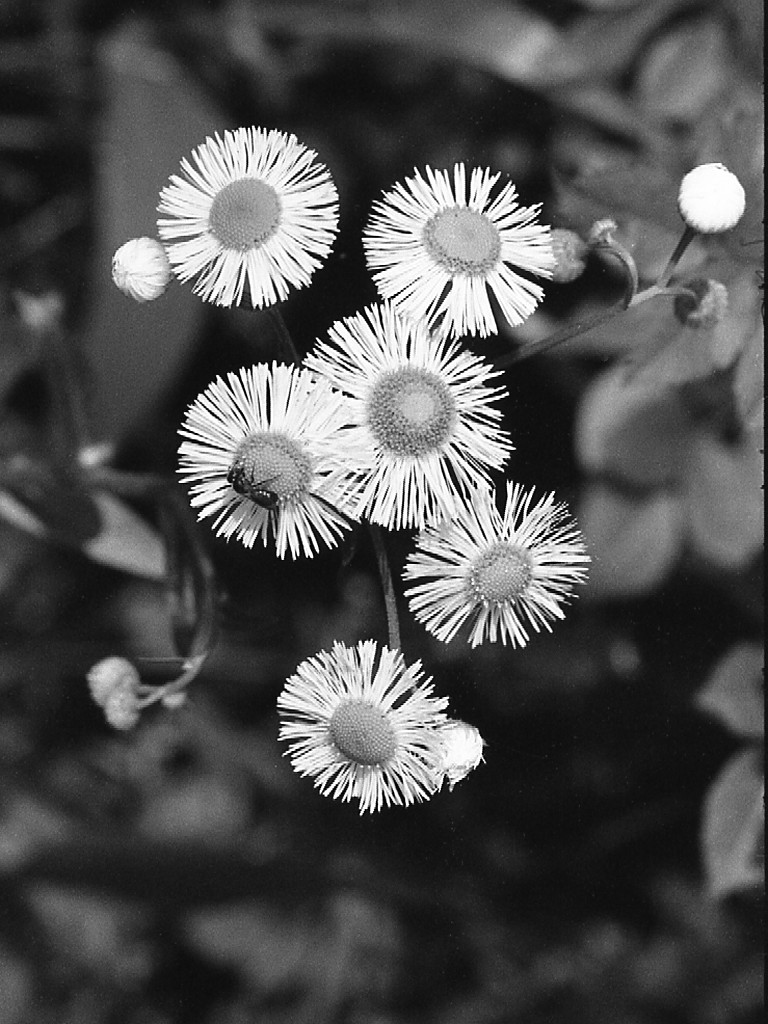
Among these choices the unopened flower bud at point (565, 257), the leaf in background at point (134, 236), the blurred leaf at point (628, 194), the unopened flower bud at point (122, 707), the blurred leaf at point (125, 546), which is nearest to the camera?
the unopened flower bud at point (565, 257)

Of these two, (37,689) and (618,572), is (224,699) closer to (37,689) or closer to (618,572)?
(37,689)

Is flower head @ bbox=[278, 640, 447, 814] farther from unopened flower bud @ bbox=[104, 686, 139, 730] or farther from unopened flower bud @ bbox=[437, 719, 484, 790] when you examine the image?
unopened flower bud @ bbox=[104, 686, 139, 730]

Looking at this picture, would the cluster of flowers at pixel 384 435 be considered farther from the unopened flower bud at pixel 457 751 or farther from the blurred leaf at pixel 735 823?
the blurred leaf at pixel 735 823

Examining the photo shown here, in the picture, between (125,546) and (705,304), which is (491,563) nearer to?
(705,304)

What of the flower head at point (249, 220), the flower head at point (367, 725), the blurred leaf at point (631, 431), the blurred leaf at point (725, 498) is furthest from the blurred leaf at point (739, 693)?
the flower head at point (249, 220)

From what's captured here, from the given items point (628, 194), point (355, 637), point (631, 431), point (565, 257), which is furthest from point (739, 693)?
point (565, 257)

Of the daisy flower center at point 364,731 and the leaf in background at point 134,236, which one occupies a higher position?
the leaf in background at point 134,236

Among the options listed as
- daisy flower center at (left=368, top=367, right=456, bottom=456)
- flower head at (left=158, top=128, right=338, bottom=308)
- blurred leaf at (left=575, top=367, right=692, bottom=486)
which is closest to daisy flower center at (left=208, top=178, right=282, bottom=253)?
flower head at (left=158, top=128, right=338, bottom=308)
